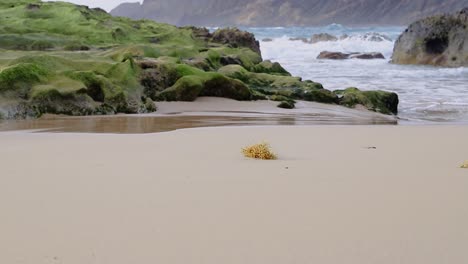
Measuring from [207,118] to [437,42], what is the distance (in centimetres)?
2633

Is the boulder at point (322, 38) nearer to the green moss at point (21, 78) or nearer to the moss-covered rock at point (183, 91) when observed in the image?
the moss-covered rock at point (183, 91)

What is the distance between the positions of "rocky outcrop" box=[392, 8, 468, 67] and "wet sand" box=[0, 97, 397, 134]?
67.7 feet

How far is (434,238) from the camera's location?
7.77 feet

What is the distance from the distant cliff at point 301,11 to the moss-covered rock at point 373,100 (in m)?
123

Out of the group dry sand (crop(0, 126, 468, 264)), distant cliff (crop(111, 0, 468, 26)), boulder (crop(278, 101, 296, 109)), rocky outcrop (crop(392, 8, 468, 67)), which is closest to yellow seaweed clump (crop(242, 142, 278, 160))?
dry sand (crop(0, 126, 468, 264))

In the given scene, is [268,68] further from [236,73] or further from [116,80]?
[116,80]

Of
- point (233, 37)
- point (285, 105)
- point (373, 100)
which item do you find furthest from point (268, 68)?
point (233, 37)

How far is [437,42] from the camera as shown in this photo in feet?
104

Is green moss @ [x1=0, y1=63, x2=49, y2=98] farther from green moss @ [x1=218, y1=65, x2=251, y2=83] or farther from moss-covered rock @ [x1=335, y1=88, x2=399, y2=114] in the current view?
moss-covered rock @ [x1=335, y1=88, x2=399, y2=114]

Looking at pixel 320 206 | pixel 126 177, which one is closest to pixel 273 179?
pixel 320 206

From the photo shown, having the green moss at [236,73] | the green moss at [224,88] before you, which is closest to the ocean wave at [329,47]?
the green moss at [236,73]

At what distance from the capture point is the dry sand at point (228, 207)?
2225 mm

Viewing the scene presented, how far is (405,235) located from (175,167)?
185 cm

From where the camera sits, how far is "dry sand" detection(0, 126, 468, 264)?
7.30 ft
